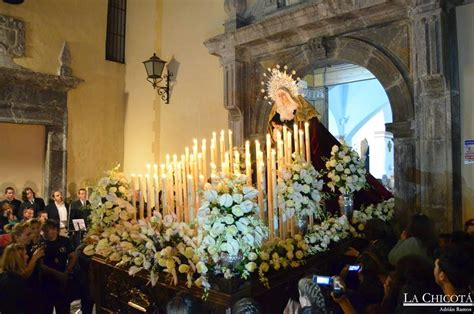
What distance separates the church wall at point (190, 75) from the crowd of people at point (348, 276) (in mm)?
3468

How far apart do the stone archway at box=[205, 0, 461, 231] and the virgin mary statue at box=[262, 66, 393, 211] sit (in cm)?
26

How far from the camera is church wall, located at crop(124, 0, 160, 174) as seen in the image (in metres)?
8.27

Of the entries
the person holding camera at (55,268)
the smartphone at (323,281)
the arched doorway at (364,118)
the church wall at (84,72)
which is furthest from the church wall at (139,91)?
the smartphone at (323,281)

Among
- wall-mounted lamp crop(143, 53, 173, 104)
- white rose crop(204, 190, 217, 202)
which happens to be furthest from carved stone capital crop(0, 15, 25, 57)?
white rose crop(204, 190, 217, 202)

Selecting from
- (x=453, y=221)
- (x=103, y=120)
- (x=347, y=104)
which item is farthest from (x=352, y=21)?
(x=103, y=120)

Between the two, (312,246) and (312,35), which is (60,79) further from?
(312,246)

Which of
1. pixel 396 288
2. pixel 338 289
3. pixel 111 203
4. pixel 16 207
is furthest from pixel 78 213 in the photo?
pixel 396 288

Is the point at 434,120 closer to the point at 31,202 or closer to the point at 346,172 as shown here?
the point at 346,172

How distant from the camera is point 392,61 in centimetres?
475

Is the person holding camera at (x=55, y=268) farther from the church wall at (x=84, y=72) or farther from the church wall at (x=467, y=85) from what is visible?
the church wall at (x=84, y=72)

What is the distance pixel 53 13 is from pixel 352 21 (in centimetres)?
553

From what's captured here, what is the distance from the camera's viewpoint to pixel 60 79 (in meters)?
7.75

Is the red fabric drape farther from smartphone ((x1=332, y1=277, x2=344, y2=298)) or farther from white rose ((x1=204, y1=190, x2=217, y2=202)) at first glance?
smartphone ((x1=332, y1=277, x2=344, y2=298))

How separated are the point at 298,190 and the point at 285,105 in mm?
2179
